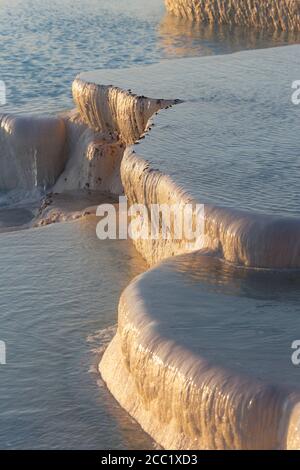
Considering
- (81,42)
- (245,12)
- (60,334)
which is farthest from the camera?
(245,12)

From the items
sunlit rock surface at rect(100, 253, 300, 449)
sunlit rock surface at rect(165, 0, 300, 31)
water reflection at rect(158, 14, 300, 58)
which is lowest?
water reflection at rect(158, 14, 300, 58)

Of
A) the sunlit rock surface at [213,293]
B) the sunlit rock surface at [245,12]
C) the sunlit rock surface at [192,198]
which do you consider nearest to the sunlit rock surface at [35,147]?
the sunlit rock surface at [192,198]

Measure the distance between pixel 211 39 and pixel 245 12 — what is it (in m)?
1.35

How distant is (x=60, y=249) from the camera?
8969 mm

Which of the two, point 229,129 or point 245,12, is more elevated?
point 229,129

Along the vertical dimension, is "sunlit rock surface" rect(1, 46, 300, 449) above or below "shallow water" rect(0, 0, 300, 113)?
above

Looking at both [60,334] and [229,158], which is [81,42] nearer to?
[229,158]

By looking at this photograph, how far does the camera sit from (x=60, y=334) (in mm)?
7094

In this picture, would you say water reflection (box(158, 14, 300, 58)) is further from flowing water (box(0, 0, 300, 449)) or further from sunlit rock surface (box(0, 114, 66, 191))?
sunlit rock surface (box(0, 114, 66, 191))

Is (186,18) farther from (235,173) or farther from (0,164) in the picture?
(235,173)

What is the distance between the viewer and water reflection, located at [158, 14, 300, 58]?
18922 millimetres

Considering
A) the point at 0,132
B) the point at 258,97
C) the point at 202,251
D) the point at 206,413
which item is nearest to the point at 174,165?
the point at 202,251

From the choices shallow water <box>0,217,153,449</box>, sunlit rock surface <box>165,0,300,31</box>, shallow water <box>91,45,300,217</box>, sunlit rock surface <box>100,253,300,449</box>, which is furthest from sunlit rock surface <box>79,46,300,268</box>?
sunlit rock surface <box>165,0,300,31</box>

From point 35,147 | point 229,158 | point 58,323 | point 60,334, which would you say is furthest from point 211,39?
point 60,334
